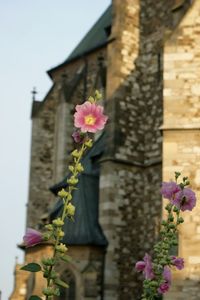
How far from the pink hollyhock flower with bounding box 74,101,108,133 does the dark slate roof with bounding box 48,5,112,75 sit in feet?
67.1

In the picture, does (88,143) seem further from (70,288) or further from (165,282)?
(70,288)

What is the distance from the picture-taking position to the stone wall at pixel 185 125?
10.5 meters

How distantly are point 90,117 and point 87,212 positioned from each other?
41.3ft

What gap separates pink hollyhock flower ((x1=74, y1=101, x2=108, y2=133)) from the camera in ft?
10.2

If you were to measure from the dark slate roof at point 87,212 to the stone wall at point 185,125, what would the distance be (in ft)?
13.7

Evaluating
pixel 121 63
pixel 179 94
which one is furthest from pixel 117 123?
pixel 179 94

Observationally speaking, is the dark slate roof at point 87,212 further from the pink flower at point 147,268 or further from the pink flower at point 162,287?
the pink flower at point 162,287

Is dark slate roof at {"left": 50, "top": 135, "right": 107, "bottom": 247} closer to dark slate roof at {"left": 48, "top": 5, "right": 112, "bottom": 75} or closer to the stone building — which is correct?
the stone building

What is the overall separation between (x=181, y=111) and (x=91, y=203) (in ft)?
17.2

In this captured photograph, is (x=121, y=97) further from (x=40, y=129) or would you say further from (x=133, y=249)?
(x=40, y=129)

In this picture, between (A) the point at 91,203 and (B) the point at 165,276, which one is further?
(A) the point at 91,203

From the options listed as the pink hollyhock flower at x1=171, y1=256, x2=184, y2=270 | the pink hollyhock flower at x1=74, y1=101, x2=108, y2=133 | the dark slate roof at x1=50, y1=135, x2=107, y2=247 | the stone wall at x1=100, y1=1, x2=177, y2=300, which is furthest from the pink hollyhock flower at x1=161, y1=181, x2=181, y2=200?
the stone wall at x1=100, y1=1, x2=177, y2=300

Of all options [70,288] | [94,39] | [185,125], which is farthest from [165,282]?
[94,39]

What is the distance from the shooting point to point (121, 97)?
1608cm
